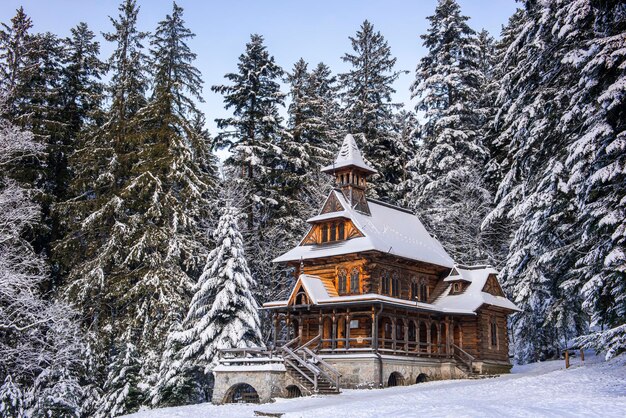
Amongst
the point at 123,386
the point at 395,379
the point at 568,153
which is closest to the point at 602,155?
the point at 568,153

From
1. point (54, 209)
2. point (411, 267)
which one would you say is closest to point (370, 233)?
point (411, 267)

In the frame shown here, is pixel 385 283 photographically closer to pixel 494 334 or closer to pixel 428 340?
pixel 428 340

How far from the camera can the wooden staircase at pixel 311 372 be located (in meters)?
29.5

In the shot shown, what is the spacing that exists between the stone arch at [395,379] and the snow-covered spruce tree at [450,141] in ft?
48.6

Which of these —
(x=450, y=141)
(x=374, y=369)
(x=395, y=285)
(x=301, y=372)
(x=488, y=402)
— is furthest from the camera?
(x=450, y=141)

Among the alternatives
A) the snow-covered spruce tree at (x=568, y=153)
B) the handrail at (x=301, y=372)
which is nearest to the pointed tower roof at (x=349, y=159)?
the snow-covered spruce tree at (x=568, y=153)

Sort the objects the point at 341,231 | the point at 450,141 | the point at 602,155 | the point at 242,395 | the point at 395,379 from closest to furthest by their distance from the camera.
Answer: the point at 602,155 → the point at 242,395 → the point at 395,379 → the point at 341,231 → the point at 450,141

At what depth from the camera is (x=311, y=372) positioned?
30766 millimetres

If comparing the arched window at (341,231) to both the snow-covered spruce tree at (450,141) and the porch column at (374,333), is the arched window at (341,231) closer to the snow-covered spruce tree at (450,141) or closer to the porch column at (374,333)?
the porch column at (374,333)

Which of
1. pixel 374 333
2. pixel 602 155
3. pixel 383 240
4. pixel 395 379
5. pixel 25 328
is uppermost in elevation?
pixel 383 240

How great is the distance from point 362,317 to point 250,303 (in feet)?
22.4

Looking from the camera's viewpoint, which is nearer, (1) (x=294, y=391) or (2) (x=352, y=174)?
(1) (x=294, y=391)

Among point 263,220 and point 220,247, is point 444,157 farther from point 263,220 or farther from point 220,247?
point 220,247

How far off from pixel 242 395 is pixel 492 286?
16736 mm
